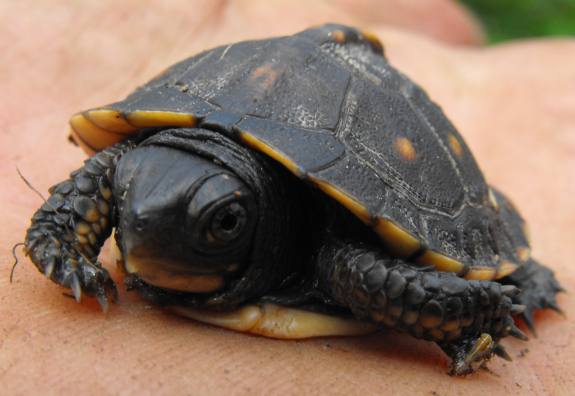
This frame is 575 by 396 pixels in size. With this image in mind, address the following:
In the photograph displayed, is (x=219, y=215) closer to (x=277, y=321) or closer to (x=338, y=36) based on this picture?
Answer: (x=277, y=321)

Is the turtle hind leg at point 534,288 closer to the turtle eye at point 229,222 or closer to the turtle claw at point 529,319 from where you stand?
the turtle claw at point 529,319

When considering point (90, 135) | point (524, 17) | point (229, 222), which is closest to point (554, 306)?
point (229, 222)

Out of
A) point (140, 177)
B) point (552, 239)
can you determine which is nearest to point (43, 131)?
point (140, 177)

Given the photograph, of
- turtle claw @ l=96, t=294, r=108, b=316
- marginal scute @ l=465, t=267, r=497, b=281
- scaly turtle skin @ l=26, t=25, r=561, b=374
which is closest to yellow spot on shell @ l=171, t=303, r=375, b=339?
scaly turtle skin @ l=26, t=25, r=561, b=374

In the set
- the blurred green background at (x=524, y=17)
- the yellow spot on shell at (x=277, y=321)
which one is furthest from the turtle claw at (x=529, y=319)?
the blurred green background at (x=524, y=17)

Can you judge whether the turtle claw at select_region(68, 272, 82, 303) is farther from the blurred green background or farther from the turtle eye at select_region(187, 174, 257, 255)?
the blurred green background

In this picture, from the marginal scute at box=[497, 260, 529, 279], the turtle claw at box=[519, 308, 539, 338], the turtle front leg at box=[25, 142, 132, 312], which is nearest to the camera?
the turtle front leg at box=[25, 142, 132, 312]
